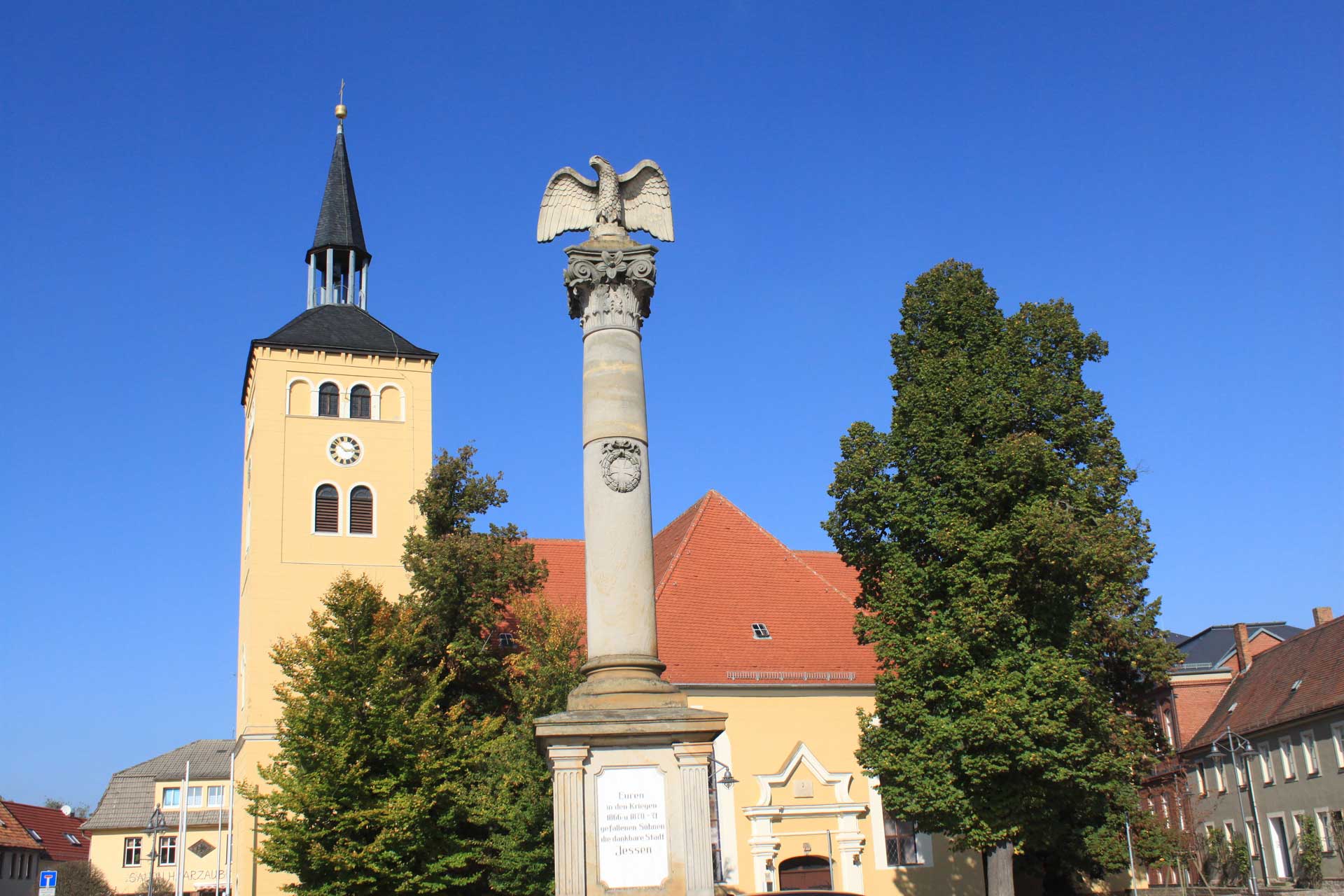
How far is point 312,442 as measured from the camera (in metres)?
37.8

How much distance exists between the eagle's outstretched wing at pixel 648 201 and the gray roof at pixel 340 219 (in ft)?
96.5

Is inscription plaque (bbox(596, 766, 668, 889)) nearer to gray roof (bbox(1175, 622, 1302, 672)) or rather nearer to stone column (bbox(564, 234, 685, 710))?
stone column (bbox(564, 234, 685, 710))

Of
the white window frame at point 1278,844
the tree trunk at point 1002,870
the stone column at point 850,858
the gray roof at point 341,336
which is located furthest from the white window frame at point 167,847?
the white window frame at point 1278,844

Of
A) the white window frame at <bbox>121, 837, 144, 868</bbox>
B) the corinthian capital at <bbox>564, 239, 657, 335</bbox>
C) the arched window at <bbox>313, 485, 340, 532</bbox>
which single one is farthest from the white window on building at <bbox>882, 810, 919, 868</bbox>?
the white window frame at <bbox>121, 837, 144, 868</bbox>

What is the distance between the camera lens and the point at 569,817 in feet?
40.1

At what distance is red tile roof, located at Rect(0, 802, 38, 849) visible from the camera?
177 feet

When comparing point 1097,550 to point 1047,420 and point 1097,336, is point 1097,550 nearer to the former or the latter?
point 1047,420

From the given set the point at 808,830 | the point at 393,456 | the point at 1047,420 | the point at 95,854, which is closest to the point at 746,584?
the point at 808,830

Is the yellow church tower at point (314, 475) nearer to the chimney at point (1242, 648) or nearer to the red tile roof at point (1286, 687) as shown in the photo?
the red tile roof at point (1286, 687)

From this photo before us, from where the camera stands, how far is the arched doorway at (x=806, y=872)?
28.3 metres

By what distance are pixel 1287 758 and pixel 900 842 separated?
15.8 metres

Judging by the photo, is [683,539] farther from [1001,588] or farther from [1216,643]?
[1216,643]

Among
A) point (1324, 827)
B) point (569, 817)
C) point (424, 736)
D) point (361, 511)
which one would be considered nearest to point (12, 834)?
point (361, 511)

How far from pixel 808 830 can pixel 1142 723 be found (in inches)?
339
